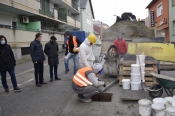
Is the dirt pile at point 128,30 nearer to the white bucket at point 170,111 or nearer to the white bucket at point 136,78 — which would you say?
the white bucket at point 136,78

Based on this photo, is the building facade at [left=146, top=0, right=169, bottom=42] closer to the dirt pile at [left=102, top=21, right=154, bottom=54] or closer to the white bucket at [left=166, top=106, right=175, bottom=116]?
the dirt pile at [left=102, top=21, right=154, bottom=54]

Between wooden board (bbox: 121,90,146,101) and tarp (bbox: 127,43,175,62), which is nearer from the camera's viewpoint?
wooden board (bbox: 121,90,146,101)

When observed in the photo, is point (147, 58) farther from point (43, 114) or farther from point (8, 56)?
point (8, 56)

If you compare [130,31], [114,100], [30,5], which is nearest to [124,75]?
[114,100]

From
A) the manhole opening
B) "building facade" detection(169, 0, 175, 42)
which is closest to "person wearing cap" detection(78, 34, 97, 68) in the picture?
the manhole opening

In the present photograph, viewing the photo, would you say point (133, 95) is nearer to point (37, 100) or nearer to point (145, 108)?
point (145, 108)

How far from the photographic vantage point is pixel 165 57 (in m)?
6.76

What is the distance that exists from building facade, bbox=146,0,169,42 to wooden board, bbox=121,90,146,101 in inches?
617

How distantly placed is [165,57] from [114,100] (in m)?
2.91

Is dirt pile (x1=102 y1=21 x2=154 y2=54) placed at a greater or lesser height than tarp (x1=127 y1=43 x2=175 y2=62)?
greater

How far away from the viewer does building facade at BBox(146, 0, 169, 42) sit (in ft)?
74.5

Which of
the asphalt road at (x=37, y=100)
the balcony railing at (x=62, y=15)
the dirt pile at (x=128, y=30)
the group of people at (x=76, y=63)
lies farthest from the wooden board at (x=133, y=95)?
the balcony railing at (x=62, y=15)

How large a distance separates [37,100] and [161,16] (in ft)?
77.4

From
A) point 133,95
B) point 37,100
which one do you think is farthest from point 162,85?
point 37,100
